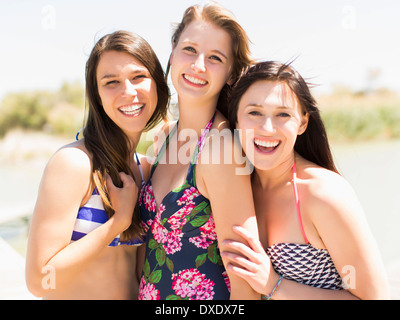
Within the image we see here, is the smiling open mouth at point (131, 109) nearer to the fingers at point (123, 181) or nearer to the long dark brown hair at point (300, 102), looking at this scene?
the fingers at point (123, 181)

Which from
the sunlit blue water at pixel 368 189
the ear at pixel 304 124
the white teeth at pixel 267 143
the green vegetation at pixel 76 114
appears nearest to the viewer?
the white teeth at pixel 267 143

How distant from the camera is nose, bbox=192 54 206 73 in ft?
8.50

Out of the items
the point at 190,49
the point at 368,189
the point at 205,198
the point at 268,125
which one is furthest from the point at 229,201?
the point at 368,189

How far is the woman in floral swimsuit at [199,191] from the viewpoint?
7.84 ft

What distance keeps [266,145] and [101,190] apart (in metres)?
1.01

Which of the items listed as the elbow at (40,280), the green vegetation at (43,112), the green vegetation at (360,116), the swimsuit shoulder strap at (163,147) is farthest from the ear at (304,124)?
the green vegetation at (43,112)

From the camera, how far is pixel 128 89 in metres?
2.79

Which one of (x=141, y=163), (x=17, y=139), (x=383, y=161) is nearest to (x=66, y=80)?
(x=17, y=139)

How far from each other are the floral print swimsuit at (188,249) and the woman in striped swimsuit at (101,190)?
0.27 metres

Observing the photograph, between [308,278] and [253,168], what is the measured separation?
740 mm

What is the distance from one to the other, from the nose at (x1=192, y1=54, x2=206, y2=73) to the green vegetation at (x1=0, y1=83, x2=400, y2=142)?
2032 centimetres

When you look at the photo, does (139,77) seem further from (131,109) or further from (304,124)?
(304,124)

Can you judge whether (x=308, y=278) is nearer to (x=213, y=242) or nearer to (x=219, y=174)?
(x=213, y=242)

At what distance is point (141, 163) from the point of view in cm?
312
